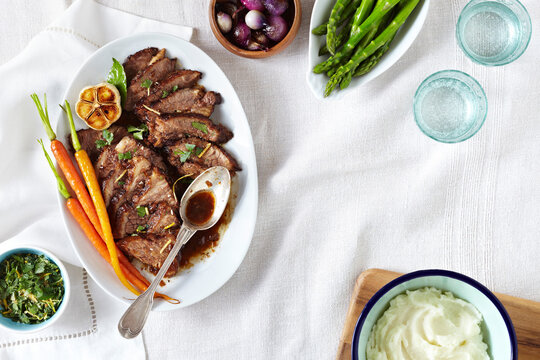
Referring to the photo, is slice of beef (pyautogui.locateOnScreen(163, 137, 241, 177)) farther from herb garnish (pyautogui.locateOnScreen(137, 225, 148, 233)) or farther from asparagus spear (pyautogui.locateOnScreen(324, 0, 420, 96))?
asparagus spear (pyautogui.locateOnScreen(324, 0, 420, 96))

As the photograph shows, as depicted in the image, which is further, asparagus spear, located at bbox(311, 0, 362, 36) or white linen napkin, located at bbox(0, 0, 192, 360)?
white linen napkin, located at bbox(0, 0, 192, 360)

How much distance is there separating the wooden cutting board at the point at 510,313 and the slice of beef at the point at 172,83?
5.40 ft

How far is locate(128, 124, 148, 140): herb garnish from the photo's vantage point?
10.8ft

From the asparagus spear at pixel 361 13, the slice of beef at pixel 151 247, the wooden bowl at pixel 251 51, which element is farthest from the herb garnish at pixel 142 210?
the asparagus spear at pixel 361 13

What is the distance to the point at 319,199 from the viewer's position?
3.38 metres

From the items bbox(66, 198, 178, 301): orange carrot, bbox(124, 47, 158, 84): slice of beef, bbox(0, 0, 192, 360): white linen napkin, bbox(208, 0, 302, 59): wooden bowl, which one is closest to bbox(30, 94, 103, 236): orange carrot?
bbox(66, 198, 178, 301): orange carrot

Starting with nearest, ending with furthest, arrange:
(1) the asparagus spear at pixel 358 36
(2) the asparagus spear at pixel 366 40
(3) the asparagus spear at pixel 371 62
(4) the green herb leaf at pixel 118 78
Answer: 1. (1) the asparagus spear at pixel 358 36
2. (2) the asparagus spear at pixel 366 40
3. (3) the asparagus spear at pixel 371 62
4. (4) the green herb leaf at pixel 118 78

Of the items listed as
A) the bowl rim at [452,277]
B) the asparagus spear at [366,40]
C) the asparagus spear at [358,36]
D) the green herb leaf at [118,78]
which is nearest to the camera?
the bowl rim at [452,277]

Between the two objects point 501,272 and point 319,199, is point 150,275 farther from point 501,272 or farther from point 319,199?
point 501,272

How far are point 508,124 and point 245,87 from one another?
1.75 metres

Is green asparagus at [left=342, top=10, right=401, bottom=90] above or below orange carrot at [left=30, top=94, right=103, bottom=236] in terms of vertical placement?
above

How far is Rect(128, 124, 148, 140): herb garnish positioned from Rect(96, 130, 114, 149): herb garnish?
13 centimetres

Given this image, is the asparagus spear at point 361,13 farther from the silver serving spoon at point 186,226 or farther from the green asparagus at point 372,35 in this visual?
the silver serving spoon at point 186,226

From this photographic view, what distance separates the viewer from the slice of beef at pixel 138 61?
10.6 feet
